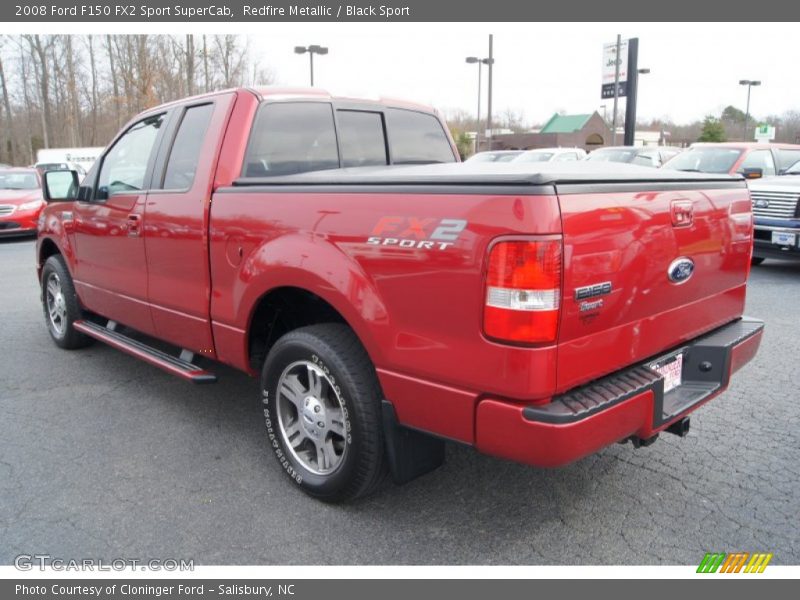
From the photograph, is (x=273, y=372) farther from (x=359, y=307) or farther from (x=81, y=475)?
(x=81, y=475)

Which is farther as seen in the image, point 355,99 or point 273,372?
point 355,99

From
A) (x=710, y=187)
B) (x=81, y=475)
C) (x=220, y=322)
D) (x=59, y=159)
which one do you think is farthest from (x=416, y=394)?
(x=59, y=159)

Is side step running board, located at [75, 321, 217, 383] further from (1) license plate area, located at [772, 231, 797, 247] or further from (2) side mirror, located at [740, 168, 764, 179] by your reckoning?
(2) side mirror, located at [740, 168, 764, 179]

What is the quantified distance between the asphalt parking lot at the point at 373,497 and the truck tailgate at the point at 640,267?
78 cm

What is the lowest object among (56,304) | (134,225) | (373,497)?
(373,497)

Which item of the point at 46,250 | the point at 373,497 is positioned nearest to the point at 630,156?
the point at 46,250

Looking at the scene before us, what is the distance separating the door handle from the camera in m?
4.10

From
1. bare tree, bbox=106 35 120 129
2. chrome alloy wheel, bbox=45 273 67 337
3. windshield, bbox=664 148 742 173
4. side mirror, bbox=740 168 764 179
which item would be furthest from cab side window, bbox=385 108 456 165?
bare tree, bbox=106 35 120 129

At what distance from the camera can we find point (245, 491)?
3215 mm

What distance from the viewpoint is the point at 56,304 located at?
5.66 metres

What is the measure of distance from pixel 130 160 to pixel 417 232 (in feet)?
9.50

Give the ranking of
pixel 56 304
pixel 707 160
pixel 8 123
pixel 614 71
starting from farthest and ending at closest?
1. pixel 8 123
2. pixel 614 71
3. pixel 707 160
4. pixel 56 304

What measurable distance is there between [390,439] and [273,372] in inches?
30.2

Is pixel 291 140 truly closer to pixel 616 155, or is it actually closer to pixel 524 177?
pixel 524 177
